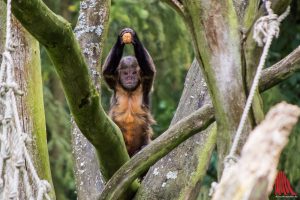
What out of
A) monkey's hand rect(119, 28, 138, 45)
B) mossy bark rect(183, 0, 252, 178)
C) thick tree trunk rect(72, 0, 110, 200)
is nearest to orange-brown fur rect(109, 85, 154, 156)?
monkey's hand rect(119, 28, 138, 45)

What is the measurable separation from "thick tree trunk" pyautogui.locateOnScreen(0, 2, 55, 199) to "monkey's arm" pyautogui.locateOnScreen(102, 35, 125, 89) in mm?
2110

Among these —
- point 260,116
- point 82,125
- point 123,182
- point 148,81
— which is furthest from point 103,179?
point 148,81

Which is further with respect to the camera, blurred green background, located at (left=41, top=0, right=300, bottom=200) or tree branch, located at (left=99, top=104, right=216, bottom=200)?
blurred green background, located at (left=41, top=0, right=300, bottom=200)

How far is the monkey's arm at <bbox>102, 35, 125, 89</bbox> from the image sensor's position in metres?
7.03

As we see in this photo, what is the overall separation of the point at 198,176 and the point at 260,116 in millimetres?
1651

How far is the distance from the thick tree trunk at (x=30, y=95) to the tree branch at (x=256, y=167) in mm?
2570

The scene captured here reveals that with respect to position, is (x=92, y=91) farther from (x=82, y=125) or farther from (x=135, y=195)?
(x=135, y=195)

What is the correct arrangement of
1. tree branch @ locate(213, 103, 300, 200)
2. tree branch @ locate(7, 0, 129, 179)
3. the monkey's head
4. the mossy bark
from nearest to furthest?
1. tree branch @ locate(213, 103, 300, 200)
2. the mossy bark
3. tree branch @ locate(7, 0, 129, 179)
4. the monkey's head

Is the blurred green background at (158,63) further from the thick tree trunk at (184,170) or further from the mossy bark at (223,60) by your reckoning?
the mossy bark at (223,60)

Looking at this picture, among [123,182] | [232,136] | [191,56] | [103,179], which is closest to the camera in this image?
[232,136]

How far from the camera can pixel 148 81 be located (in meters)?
7.68

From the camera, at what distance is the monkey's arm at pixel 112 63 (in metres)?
7.03

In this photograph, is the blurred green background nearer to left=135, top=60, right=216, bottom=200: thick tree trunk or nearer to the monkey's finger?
the monkey's finger

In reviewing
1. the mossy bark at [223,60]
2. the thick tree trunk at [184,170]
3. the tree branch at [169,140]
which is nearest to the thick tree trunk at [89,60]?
the thick tree trunk at [184,170]
